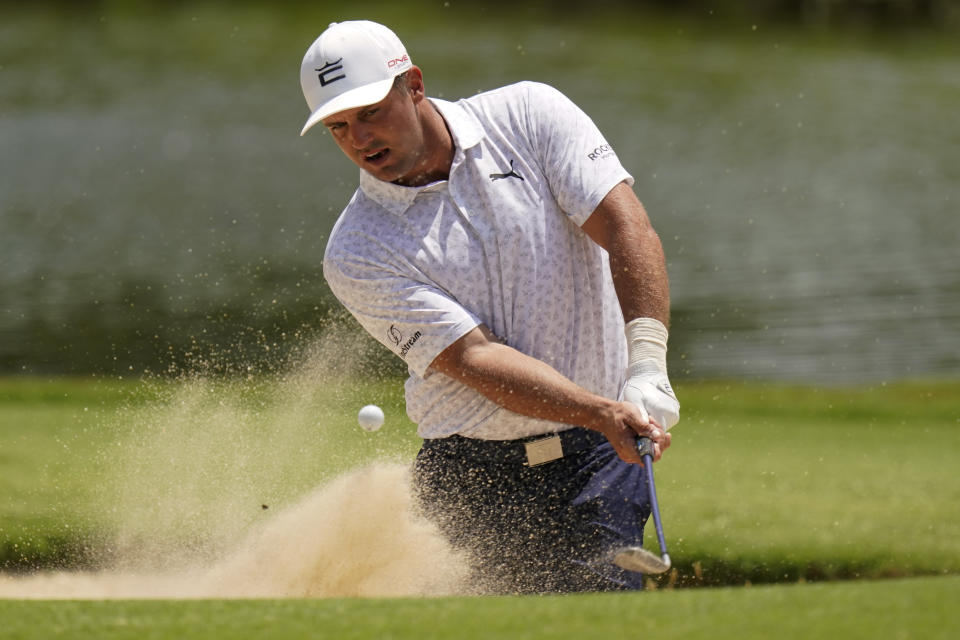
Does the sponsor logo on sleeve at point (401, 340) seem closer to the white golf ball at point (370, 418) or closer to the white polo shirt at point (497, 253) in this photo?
the white polo shirt at point (497, 253)

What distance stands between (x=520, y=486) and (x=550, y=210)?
714mm

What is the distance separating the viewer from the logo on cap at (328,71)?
9.50ft

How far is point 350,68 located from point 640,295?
2.86 ft

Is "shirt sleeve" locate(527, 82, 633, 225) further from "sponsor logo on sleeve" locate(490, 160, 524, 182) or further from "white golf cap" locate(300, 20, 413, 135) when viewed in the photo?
"white golf cap" locate(300, 20, 413, 135)

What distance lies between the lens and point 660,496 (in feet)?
14.2

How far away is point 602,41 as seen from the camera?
21.9m

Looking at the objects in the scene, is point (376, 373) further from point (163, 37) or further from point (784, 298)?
point (163, 37)

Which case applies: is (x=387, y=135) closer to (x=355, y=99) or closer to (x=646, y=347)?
(x=355, y=99)

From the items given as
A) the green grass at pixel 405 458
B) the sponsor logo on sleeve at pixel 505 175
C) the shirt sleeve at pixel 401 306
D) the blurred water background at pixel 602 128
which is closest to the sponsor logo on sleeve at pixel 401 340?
the shirt sleeve at pixel 401 306

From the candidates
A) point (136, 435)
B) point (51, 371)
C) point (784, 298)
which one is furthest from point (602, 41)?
point (136, 435)

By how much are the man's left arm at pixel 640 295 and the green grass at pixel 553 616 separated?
63cm

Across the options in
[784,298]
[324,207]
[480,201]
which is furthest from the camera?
[324,207]

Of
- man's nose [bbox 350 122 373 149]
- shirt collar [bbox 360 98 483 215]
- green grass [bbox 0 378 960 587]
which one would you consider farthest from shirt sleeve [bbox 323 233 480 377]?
green grass [bbox 0 378 960 587]

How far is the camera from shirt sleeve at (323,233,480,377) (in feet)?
9.48
